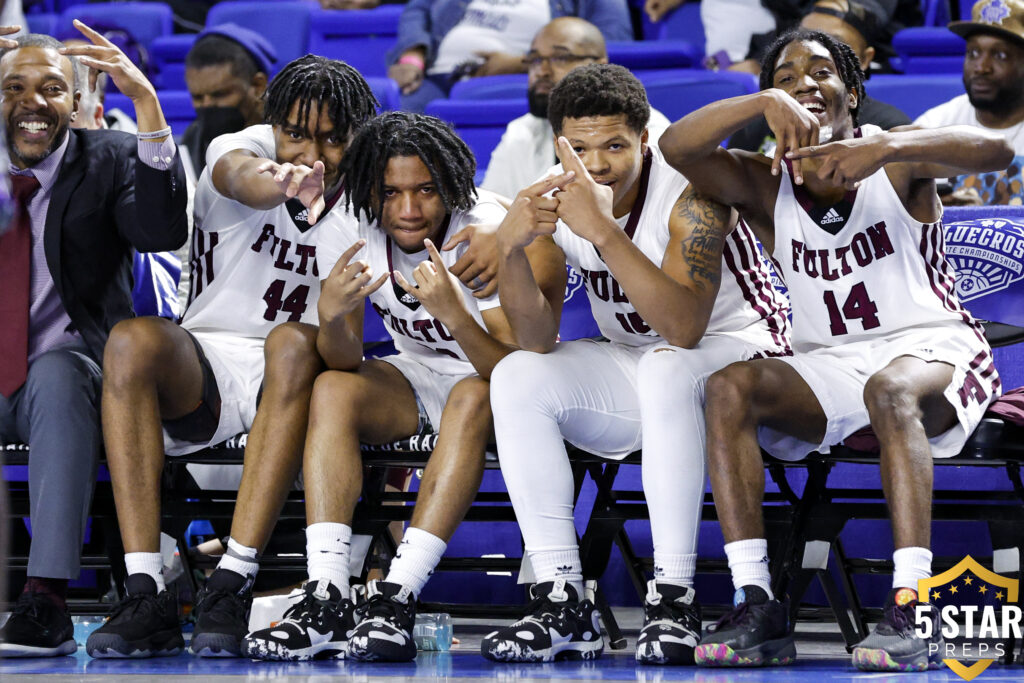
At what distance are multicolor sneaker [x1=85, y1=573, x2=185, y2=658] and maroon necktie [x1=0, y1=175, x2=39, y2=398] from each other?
0.56m

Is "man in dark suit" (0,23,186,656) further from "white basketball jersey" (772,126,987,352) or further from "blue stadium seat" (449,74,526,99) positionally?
"blue stadium seat" (449,74,526,99)

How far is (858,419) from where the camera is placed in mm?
2570

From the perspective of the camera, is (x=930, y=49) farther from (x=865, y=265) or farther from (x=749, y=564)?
(x=749, y=564)

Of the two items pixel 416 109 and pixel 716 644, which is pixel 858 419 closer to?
pixel 716 644

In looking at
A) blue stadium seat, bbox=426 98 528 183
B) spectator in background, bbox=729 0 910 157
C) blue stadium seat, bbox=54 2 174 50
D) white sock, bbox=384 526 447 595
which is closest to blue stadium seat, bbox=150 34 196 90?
blue stadium seat, bbox=54 2 174 50

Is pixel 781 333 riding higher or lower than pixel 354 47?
lower

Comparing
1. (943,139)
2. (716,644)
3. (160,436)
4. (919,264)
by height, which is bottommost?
(716,644)

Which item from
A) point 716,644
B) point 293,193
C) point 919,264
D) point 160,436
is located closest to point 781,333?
point 919,264

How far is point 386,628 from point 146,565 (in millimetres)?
567

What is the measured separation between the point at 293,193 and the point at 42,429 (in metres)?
0.74

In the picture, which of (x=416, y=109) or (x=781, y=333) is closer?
(x=781, y=333)

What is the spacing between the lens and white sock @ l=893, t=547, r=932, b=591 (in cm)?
233

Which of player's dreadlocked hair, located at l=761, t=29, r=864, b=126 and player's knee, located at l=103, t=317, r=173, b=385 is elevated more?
player's dreadlocked hair, located at l=761, t=29, r=864, b=126

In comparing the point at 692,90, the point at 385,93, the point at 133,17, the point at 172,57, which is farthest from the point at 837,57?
the point at 133,17
